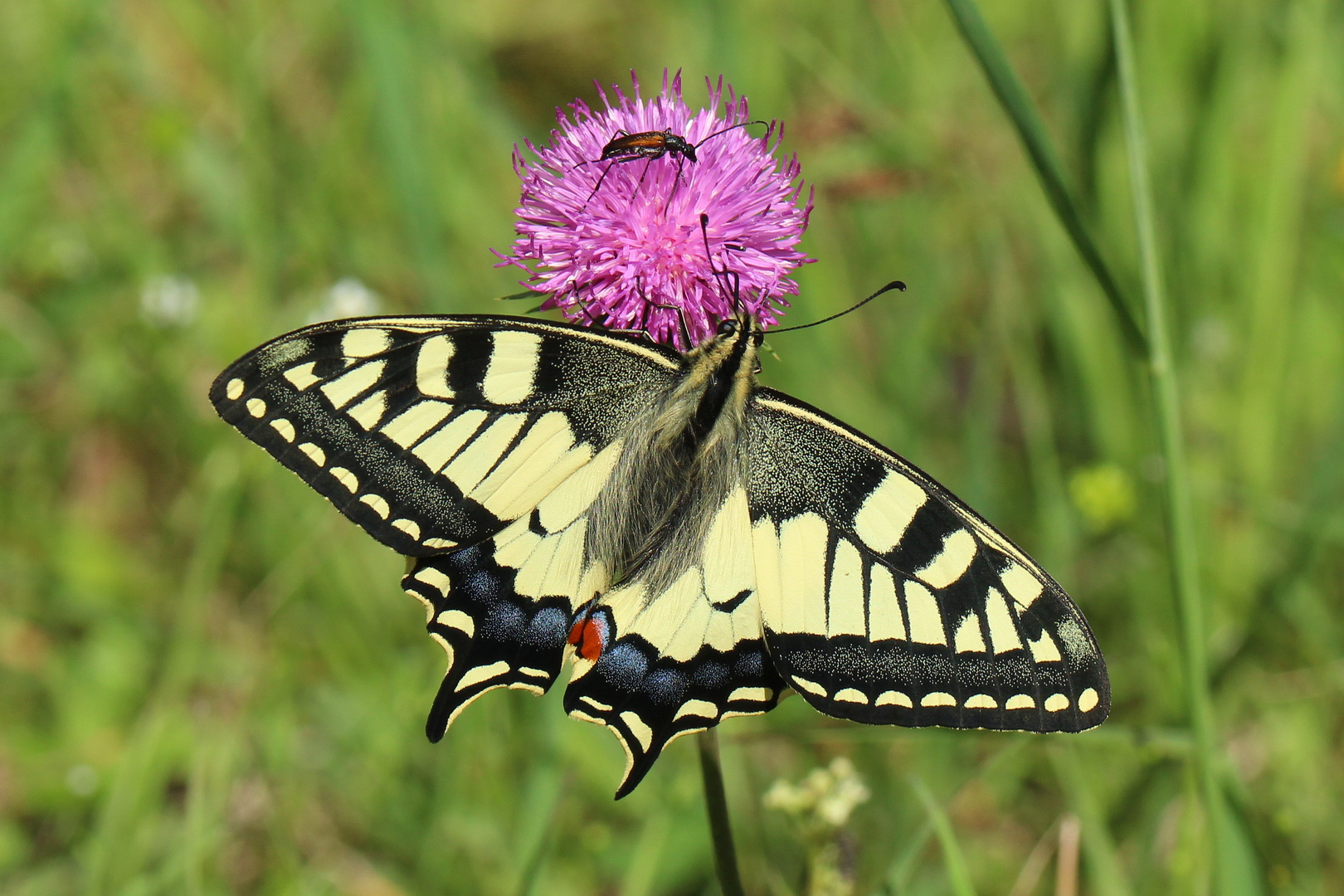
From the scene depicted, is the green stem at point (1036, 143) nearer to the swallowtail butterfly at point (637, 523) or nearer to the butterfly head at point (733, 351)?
the swallowtail butterfly at point (637, 523)

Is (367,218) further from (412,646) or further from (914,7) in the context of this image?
(914,7)

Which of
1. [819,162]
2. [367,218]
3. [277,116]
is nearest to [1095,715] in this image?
[819,162]

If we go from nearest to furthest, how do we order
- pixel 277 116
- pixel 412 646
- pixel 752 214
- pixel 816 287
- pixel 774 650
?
pixel 774 650
pixel 752 214
pixel 412 646
pixel 816 287
pixel 277 116

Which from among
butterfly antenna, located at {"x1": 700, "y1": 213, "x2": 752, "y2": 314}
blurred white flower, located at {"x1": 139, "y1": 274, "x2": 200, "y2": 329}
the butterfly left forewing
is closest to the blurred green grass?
blurred white flower, located at {"x1": 139, "y1": 274, "x2": 200, "y2": 329}

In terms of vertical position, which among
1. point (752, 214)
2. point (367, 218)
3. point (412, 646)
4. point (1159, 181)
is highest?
point (1159, 181)

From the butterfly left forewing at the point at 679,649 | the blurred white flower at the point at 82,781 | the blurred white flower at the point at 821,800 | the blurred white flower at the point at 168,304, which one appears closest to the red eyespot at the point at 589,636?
the butterfly left forewing at the point at 679,649

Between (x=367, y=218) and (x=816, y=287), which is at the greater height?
(x=816, y=287)
